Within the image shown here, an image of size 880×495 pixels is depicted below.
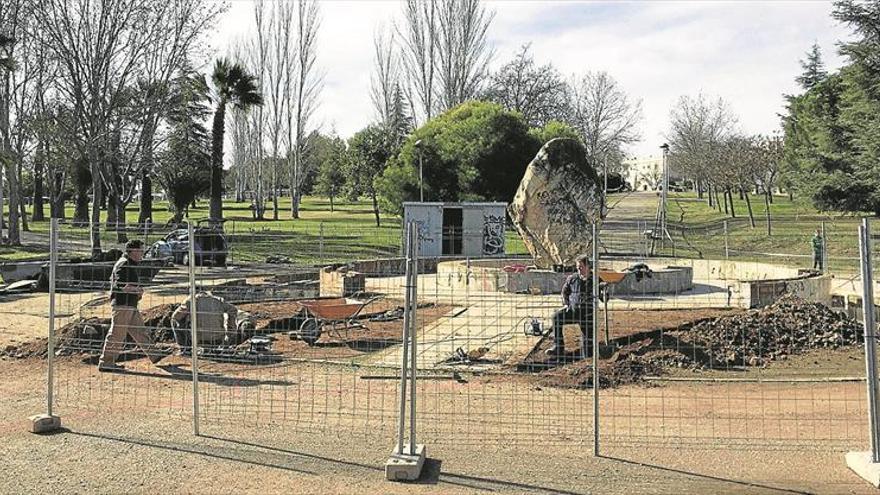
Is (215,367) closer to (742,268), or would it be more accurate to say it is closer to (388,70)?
(742,268)

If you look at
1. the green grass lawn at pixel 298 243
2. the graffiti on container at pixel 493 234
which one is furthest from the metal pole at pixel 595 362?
the graffiti on container at pixel 493 234

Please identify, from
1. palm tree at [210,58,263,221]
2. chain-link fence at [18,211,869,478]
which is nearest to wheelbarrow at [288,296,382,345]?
chain-link fence at [18,211,869,478]

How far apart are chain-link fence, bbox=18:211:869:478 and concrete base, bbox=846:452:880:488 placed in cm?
65

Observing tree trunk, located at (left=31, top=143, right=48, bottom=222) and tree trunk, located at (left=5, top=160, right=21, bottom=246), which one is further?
tree trunk, located at (left=31, top=143, right=48, bottom=222)

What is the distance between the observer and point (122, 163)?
1332 inches

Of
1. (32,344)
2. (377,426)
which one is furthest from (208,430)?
(32,344)

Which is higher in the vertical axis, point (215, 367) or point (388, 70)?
point (388, 70)

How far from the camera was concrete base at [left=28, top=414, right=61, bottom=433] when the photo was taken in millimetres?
7695

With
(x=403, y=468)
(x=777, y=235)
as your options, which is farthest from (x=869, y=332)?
(x=777, y=235)

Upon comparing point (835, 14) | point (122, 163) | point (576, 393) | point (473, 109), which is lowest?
point (576, 393)

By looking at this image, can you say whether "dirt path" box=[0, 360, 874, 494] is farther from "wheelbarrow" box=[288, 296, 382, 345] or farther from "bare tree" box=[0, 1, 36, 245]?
"bare tree" box=[0, 1, 36, 245]

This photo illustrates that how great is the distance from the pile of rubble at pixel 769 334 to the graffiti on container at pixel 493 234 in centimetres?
1871

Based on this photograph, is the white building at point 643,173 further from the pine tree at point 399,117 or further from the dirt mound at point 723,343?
the dirt mound at point 723,343

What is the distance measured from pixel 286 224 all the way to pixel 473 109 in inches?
574
